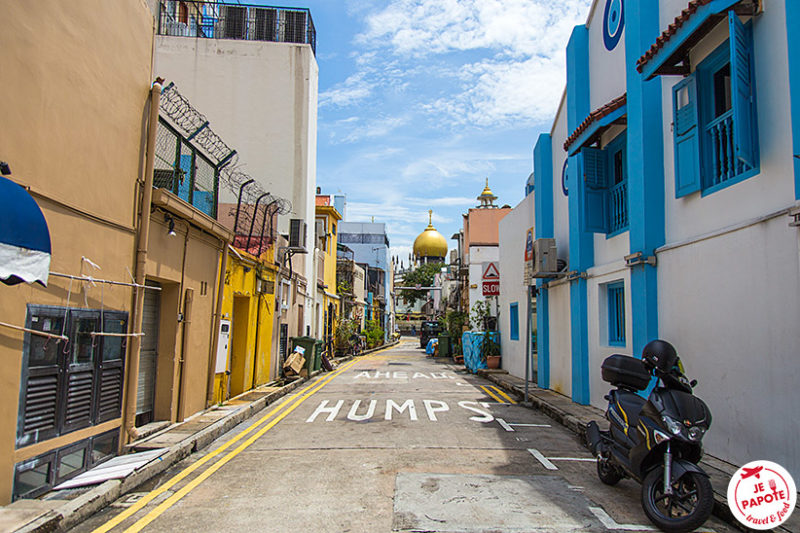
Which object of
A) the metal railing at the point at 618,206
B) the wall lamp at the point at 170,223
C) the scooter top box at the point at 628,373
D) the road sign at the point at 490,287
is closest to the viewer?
the scooter top box at the point at 628,373

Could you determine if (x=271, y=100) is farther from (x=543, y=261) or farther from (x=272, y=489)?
(x=272, y=489)

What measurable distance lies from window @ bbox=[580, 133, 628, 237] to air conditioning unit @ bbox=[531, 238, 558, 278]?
2.10 m

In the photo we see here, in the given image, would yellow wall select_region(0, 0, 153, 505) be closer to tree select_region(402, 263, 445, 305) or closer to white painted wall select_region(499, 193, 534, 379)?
white painted wall select_region(499, 193, 534, 379)

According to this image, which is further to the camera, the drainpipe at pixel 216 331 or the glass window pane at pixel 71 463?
the drainpipe at pixel 216 331

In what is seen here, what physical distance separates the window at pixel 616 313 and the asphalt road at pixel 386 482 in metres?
1.96

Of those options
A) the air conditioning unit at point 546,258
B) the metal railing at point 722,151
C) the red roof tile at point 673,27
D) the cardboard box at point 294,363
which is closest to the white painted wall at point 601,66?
the red roof tile at point 673,27

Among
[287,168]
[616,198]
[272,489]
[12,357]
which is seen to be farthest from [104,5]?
[287,168]

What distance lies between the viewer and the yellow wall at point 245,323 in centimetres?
1230

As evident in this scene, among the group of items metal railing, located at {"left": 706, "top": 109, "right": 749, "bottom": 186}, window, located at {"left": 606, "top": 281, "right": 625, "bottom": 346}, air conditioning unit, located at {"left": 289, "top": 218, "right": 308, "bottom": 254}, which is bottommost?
window, located at {"left": 606, "top": 281, "right": 625, "bottom": 346}

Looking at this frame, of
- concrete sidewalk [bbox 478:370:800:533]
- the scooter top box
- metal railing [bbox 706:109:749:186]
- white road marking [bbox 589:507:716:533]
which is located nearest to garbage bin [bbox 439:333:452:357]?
concrete sidewalk [bbox 478:370:800:533]

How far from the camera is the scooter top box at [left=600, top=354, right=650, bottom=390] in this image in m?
6.20

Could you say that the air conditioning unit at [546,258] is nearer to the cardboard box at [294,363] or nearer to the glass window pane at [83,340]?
the cardboard box at [294,363]

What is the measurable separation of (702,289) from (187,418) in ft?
26.1

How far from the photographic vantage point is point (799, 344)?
565cm
